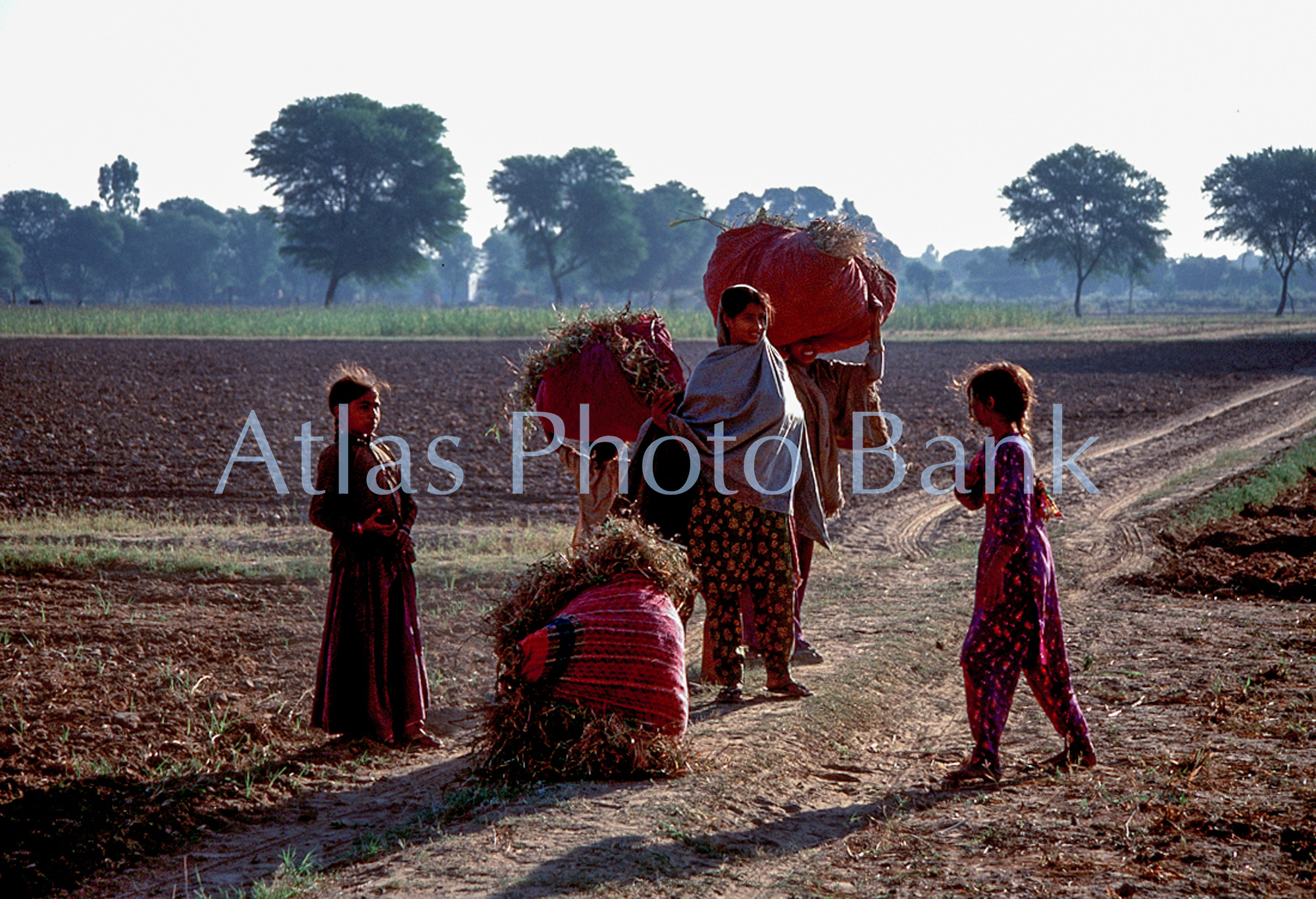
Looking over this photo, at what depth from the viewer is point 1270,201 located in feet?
208

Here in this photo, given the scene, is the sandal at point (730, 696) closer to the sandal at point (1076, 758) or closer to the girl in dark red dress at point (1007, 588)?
the girl in dark red dress at point (1007, 588)

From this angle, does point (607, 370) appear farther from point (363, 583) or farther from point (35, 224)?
point (35, 224)

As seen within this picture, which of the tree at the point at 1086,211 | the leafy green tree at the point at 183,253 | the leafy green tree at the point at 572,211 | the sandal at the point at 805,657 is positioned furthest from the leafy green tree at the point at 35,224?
the sandal at the point at 805,657

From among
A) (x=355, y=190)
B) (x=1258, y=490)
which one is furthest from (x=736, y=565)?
(x=355, y=190)

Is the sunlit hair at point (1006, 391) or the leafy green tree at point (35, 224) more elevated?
the leafy green tree at point (35, 224)

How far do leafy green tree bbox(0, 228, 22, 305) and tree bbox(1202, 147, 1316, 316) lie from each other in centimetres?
7049

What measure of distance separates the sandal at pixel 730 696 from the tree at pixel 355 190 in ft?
178

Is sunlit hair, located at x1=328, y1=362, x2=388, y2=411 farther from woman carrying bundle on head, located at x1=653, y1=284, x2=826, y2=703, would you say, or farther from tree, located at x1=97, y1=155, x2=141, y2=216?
tree, located at x1=97, y1=155, x2=141, y2=216

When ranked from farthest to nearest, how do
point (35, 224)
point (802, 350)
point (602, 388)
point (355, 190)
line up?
point (35, 224)
point (355, 190)
point (802, 350)
point (602, 388)

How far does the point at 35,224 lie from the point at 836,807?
287 ft

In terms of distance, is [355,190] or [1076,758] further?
[355,190]

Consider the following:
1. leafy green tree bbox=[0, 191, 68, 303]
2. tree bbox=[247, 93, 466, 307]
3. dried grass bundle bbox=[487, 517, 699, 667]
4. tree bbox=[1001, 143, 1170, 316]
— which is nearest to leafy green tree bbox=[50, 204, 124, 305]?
leafy green tree bbox=[0, 191, 68, 303]

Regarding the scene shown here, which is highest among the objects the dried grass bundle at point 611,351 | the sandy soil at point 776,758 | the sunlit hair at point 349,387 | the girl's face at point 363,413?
the dried grass bundle at point 611,351

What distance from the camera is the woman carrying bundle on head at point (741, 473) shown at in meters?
4.64
